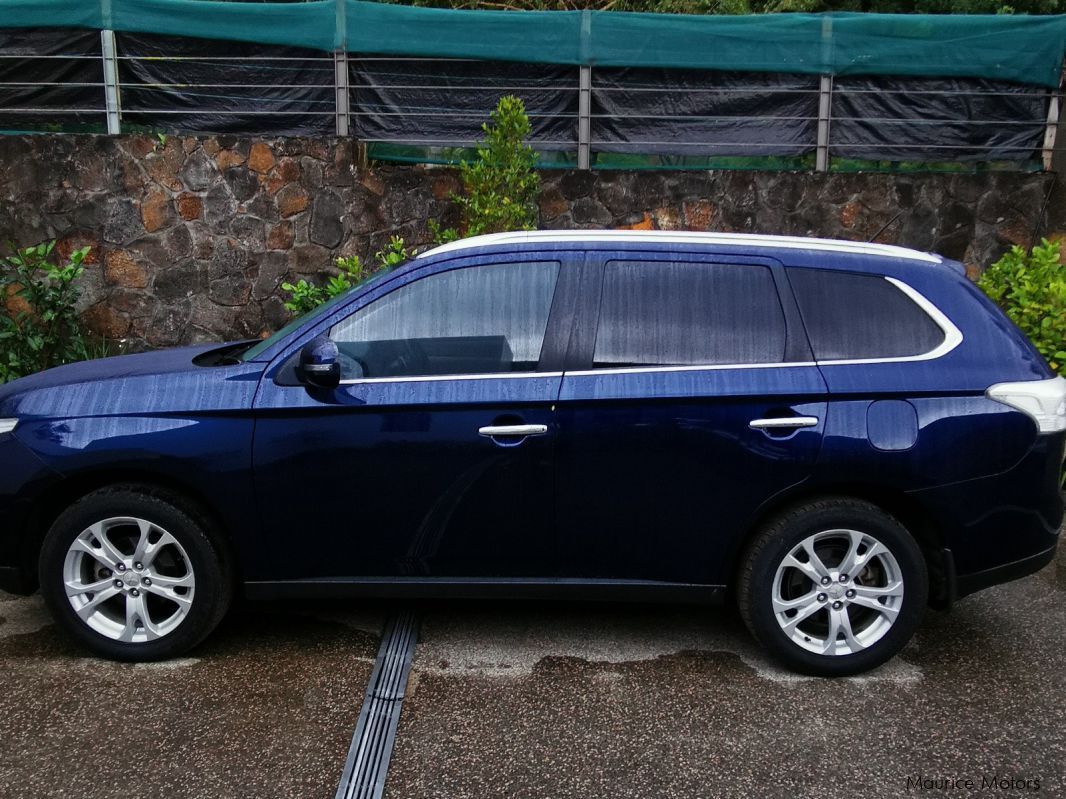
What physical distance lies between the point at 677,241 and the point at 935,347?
1.10 m

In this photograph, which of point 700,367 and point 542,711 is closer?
point 542,711

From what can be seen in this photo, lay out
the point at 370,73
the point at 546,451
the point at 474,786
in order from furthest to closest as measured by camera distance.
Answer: the point at 370,73, the point at 546,451, the point at 474,786

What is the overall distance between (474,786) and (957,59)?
27.4ft

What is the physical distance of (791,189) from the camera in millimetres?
9109

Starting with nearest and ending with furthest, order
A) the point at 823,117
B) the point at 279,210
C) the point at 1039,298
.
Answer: the point at 1039,298
the point at 279,210
the point at 823,117

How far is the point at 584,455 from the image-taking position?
3.90m

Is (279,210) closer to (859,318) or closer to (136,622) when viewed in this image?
(136,622)

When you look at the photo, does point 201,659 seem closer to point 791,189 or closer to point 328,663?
point 328,663

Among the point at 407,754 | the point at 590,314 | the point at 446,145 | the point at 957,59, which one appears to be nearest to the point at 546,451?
the point at 590,314

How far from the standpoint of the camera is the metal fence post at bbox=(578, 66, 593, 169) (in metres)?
9.01

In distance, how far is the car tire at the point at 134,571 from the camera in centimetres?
392

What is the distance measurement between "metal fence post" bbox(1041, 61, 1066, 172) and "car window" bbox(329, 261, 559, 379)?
730cm

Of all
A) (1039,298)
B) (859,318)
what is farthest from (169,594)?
(1039,298)

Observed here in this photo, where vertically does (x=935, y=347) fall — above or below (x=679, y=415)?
above
